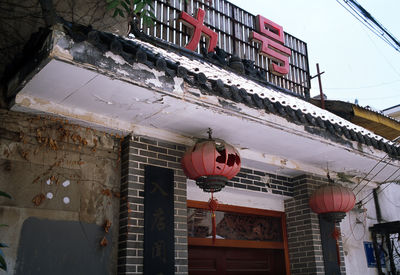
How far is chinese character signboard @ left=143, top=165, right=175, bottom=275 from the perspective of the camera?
5.23m

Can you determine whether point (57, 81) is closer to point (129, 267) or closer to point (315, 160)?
point (129, 267)

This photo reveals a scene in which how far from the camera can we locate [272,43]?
32.3 ft

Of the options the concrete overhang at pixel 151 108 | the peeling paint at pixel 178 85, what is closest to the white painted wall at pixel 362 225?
the concrete overhang at pixel 151 108

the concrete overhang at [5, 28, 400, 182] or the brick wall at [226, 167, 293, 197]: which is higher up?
the concrete overhang at [5, 28, 400, 182]

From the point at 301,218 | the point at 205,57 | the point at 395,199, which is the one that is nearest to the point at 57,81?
the point at 205,57

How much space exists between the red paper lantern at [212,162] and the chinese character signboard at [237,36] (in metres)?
2.92

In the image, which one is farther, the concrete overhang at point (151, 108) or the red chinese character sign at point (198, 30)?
the red chinese character sign at point (198, 30)

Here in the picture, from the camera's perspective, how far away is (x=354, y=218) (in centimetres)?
872

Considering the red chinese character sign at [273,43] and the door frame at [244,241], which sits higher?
the red chinese character sign at [273,43]

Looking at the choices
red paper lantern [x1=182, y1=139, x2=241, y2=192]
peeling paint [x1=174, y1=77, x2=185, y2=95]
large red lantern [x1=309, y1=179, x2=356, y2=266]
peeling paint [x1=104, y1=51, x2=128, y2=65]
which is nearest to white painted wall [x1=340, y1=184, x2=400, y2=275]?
large red lantern [x1=309, y1=179, x2=356, y2=266]

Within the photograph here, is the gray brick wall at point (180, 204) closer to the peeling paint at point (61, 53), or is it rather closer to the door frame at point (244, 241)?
the door frame at point (244, 241)

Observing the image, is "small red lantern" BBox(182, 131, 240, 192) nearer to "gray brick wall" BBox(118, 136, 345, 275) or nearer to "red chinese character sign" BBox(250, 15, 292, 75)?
→ "gray brick wall" BBox(118, 136, 345, 275)

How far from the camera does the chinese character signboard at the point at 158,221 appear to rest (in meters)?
5.23

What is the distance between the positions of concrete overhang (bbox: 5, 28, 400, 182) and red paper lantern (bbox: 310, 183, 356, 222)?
620 mm
